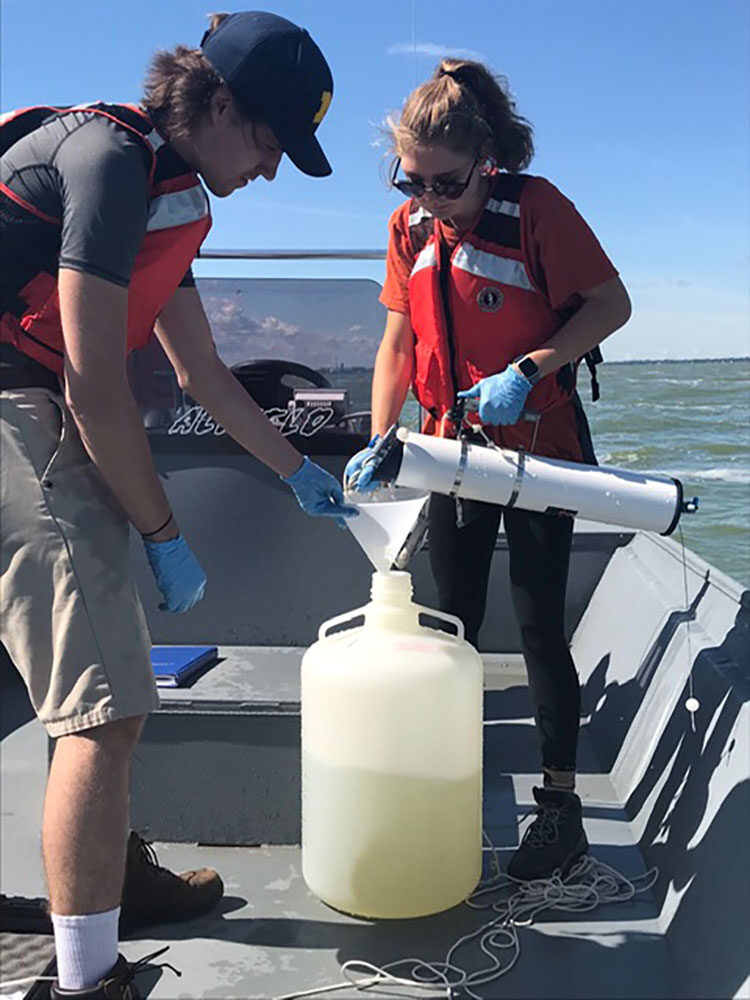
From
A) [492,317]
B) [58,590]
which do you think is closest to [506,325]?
[492,317]

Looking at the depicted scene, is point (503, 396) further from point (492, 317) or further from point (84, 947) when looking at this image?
point (84, 947)

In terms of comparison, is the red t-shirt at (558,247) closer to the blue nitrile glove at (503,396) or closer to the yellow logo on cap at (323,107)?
the blue nitrile glove at (503,396)

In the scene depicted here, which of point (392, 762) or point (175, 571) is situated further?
point (392, 762)

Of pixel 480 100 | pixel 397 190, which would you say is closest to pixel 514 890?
pixel 397 190

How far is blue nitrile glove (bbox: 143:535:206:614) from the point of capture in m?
1.64

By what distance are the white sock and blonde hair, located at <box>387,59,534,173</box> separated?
4.95 ft

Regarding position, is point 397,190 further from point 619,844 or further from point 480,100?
point 619,844

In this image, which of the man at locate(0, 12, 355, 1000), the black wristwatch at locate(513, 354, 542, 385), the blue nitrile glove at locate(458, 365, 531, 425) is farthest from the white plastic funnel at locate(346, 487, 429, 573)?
the man at locate(0, 12, 355, 1000)

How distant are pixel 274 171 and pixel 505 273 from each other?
548 mm

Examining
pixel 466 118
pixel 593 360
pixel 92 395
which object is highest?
pixel 466 118

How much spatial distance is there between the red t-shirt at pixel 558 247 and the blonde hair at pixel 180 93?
699 millimetres

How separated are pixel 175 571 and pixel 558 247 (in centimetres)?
98

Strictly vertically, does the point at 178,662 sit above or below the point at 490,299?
below

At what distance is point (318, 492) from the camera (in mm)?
2062
